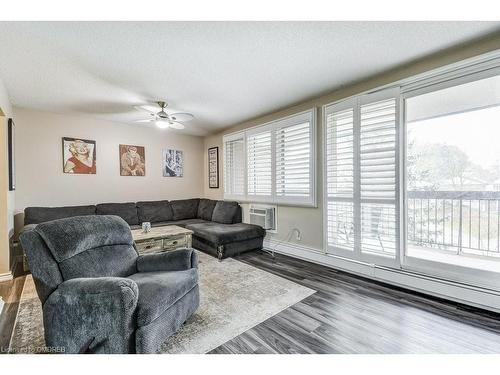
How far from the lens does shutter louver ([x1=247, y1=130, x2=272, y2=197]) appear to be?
4.18 metres

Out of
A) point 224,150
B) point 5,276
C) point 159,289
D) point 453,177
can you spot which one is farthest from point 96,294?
point 453,177

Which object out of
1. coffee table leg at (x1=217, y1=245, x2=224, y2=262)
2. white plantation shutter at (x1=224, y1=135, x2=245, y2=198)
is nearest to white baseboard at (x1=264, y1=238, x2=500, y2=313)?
coffee table leg at (x1=217, y1=245, x2=224, y2=262)

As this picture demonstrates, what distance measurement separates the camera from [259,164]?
435 centimetres

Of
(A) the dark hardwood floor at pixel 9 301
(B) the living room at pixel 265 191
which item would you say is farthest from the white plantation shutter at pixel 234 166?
(A) the dark hardwood floor at pixel 9 301

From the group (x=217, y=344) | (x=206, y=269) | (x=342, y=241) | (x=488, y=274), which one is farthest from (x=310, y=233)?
(x=217, y=344)

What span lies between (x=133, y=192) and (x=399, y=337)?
4.83 metres

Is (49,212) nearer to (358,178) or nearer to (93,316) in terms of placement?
(93,316)

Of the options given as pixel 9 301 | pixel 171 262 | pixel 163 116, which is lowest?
pixel 9 301

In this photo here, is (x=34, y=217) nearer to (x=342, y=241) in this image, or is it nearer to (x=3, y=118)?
(x=3, y=118)

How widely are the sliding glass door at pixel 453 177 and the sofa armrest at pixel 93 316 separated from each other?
279cm

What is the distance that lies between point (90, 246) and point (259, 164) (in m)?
3.08

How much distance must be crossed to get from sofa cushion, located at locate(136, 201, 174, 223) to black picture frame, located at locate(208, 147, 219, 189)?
3.94 feet
